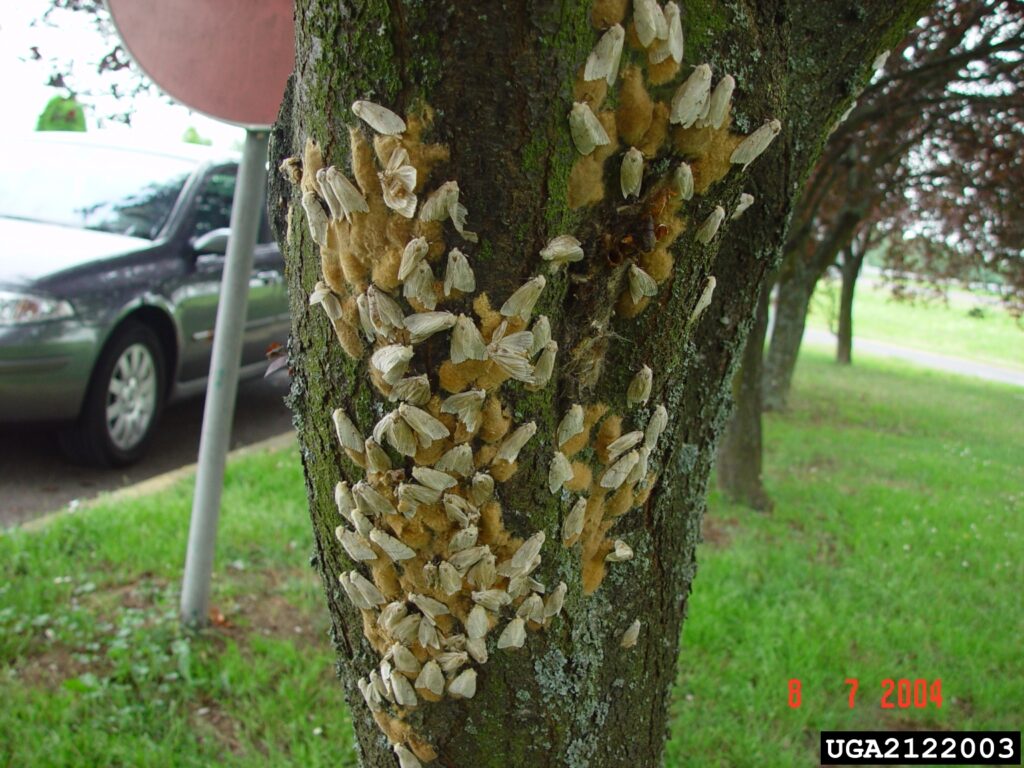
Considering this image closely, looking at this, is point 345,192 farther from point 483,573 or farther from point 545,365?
point 483,573

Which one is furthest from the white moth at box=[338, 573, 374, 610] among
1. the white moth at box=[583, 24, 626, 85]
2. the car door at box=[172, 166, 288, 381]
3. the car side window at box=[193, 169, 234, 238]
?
the car side window at box=[193, 169, 234, 238]

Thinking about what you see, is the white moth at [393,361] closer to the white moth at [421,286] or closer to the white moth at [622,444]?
the white moth at [421,286]

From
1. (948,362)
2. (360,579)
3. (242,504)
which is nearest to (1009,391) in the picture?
(948,362)

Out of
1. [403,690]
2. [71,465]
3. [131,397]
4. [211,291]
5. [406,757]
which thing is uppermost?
[211,291]

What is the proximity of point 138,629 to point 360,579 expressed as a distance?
5.81 feet

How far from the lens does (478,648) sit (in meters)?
1.06

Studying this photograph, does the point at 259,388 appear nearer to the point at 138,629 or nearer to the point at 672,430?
the point at 138,629

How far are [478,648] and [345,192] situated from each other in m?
0.58

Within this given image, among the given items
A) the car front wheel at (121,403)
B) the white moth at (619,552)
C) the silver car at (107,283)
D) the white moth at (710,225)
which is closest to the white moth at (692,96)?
the white moth at (710,225)

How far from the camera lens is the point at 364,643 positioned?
1.15m

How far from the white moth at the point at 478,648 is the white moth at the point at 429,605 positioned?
0.17 feet

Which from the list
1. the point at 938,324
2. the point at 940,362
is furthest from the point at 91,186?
the point at 938,324
